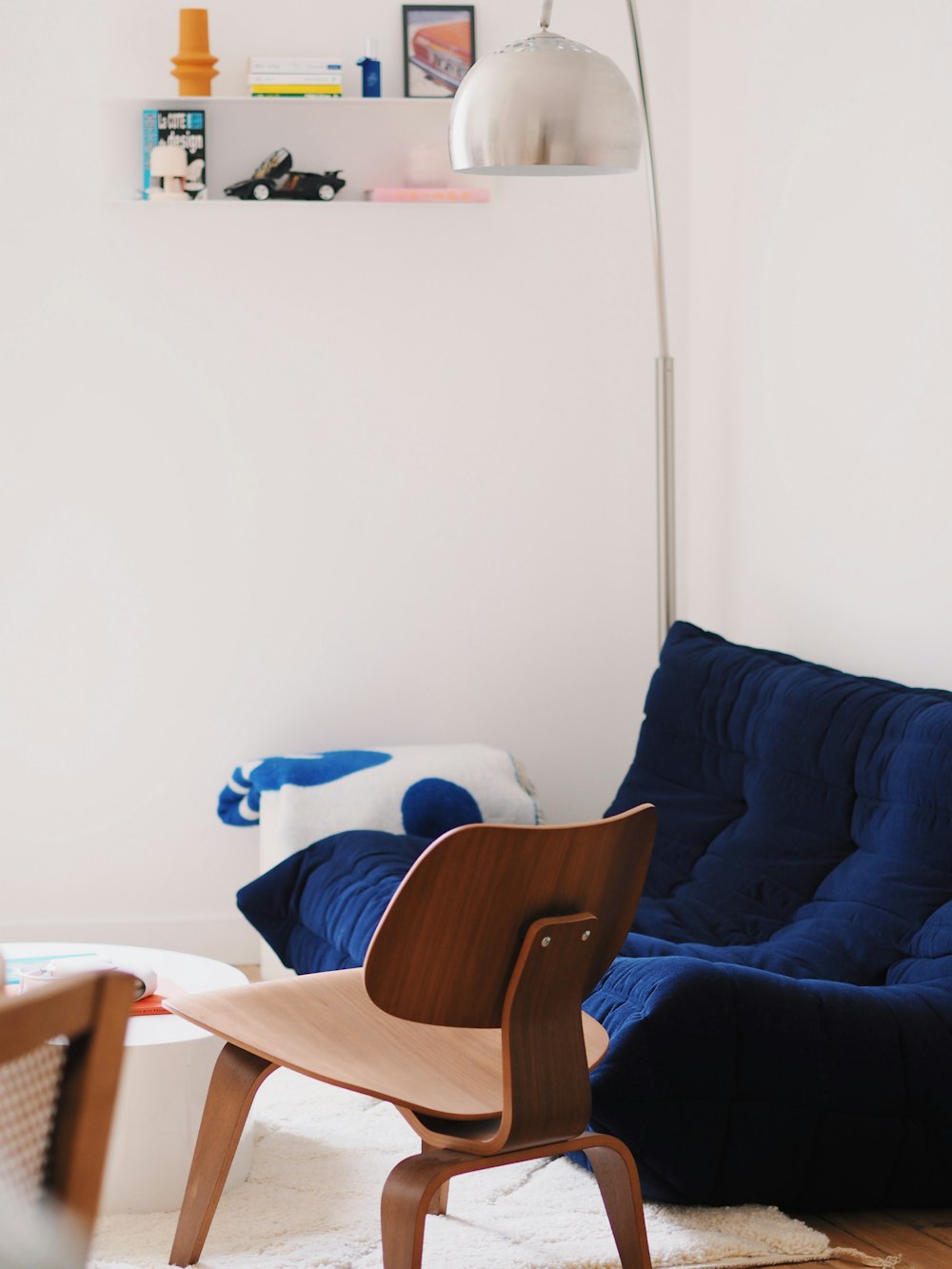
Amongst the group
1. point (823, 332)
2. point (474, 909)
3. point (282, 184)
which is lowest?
point (474, 909)

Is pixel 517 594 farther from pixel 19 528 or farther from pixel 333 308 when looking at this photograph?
pixel 19 528

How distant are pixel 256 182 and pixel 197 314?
1.12 feet

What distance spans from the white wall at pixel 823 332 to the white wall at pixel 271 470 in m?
0.17

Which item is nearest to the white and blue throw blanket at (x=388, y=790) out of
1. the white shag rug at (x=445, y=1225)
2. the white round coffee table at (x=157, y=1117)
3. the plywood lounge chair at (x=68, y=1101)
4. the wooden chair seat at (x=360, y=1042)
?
the white shag rug at (x=445, y=1225)

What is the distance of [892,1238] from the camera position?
6.68ft

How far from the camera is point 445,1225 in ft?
6.95

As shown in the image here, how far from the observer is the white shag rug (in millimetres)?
1992

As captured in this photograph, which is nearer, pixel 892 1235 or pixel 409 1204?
pixel 409 1204

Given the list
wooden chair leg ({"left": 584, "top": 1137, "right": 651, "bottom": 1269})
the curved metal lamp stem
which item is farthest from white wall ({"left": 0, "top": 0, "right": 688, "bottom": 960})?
wooden chair leg ({"left": 584, "top": 1137, "right": 651, "bottom": 1269})

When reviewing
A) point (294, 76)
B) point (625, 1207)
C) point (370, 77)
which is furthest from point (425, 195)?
point (625, 1207)

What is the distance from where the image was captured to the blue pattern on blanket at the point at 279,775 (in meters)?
3.29

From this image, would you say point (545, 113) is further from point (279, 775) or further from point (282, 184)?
point (279, 775)

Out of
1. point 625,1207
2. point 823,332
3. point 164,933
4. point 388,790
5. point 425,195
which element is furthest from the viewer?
point 164,933

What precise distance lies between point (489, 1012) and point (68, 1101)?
83 centimetres
